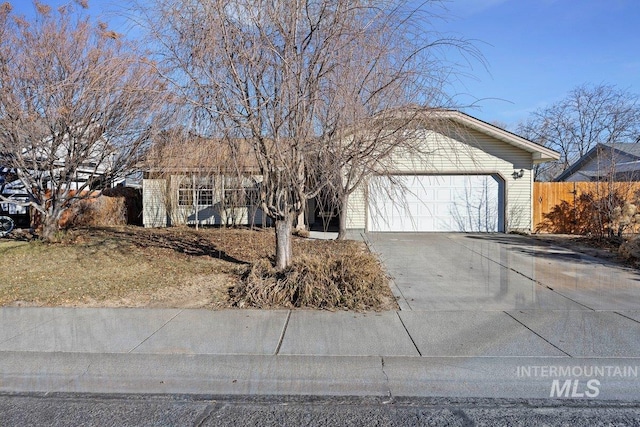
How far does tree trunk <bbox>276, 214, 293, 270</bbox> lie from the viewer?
806 cm

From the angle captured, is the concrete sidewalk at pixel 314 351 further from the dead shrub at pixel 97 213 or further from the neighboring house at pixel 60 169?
the dead shrub at pixel 97 213

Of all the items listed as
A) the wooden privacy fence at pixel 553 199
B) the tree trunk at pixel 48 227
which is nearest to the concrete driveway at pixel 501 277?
the wooden privacy fence at pixel 553 199

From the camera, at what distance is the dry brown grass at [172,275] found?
6.84 m

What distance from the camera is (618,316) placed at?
622 cm

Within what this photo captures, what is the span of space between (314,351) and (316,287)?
1.93m

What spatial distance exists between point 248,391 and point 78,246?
31.0ft

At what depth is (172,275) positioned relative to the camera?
8.48 m

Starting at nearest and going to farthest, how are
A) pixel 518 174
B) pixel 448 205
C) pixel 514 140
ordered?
pixel 514 140 → pixel 448 205 → pixel 518 174

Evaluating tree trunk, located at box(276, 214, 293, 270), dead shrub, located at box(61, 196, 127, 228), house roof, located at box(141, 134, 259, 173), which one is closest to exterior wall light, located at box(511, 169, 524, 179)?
tree trunk, located at box(276, 214, 293, 270)

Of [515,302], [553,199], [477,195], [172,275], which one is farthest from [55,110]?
[553,199]

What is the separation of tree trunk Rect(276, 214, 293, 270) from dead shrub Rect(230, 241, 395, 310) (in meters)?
0.51

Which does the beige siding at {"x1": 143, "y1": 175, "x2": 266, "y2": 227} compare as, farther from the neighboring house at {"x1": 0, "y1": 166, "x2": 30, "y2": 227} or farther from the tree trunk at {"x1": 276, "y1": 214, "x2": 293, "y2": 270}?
the tree trunk at {"x1": 276, "y1": 214, "x2": 293, "y2": 270}

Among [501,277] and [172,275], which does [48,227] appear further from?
[501,277]

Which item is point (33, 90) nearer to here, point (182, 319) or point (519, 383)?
point (182, 319)
